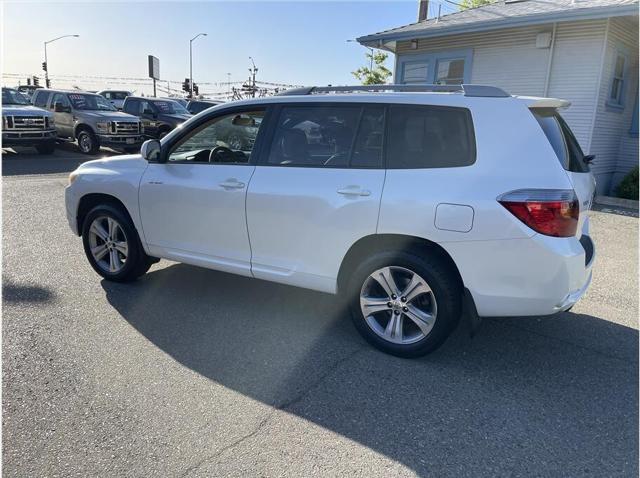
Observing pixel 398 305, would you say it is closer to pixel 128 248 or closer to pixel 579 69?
pixel 128 248

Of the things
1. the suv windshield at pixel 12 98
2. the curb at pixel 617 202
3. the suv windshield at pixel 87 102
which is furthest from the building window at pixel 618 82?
the suv windshield at pixel 12 98

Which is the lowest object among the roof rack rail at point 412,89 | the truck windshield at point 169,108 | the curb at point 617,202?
the curb at point 617,202

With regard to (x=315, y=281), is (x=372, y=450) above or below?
below

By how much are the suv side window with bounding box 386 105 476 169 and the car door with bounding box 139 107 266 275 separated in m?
1.17

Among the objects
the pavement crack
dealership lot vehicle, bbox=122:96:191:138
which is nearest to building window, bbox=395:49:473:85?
dealership lot vehicle, bbox=122:96:191:138

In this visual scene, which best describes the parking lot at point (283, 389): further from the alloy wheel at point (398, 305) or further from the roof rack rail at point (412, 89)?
the roof rack rail at point (412, 89)

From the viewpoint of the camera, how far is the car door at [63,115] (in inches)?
631

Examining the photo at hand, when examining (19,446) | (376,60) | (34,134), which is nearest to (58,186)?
(34,134)

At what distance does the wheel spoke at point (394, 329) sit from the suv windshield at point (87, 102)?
51.6ft

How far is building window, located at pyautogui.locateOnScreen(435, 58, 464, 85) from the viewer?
1232cm

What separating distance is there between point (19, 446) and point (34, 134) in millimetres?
14226

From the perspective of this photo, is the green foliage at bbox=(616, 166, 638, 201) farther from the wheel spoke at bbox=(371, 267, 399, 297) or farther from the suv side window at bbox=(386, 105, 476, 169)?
the wheel spoke at bbox=(371, 267, 399, 297)

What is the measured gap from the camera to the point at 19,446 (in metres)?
2.56

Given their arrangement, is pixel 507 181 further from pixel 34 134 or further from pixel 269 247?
pixel 34 134
